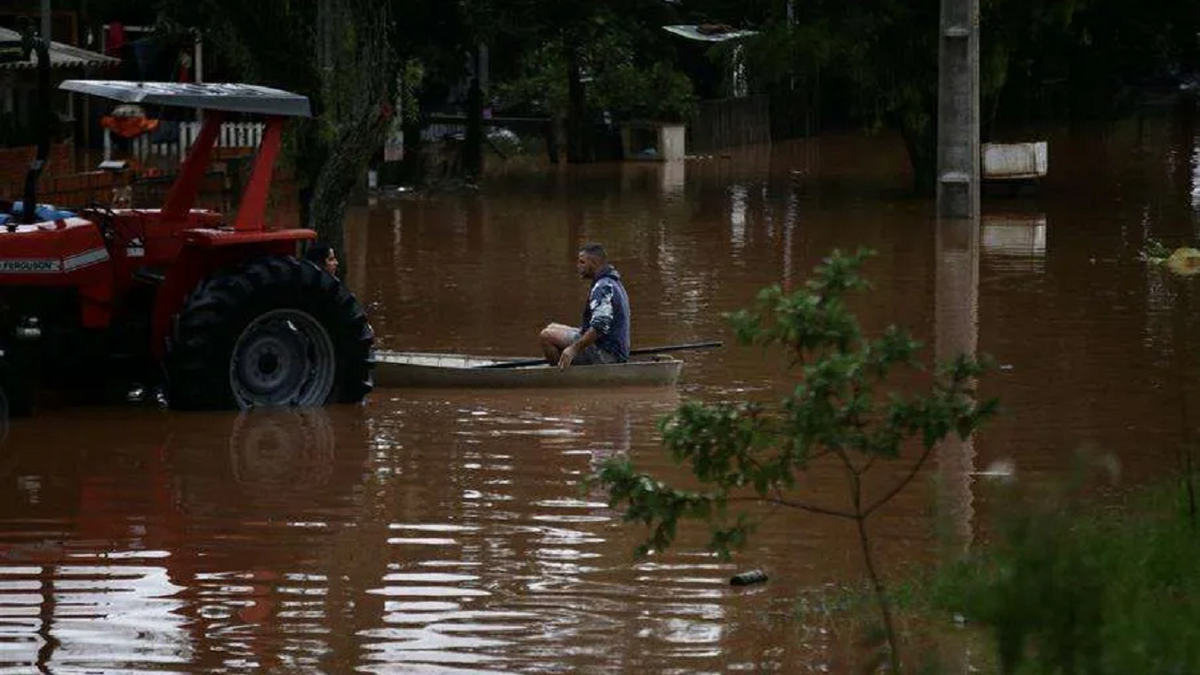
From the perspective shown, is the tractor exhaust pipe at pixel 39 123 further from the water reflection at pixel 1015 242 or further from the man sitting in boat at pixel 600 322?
the water reflection at pixel 1015 242

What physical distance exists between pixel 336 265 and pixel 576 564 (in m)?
8.24

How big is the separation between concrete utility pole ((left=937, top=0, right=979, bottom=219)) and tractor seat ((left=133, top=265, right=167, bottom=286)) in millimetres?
16732

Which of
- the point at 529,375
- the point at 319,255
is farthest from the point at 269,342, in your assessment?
the point at 319,255

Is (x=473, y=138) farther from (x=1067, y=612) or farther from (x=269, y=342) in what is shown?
(x=1067, y=612)

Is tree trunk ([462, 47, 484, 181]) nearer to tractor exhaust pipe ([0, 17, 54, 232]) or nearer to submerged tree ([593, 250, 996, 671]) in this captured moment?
tractor exhaust pipe ([0, 17, 54, 232])

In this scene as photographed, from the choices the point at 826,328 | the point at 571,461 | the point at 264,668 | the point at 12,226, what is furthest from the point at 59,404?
the point at 826,328

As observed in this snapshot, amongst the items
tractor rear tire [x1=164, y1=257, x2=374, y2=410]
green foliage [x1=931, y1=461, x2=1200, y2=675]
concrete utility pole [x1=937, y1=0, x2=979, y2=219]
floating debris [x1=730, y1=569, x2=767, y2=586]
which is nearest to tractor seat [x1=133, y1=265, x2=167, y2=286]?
tractor rear tire [x1=164, y1=257, x2=374, y2=410]

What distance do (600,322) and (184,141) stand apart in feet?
72.9

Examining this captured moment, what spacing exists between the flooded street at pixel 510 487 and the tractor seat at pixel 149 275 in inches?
31.9

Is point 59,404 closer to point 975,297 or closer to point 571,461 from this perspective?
point 571,461

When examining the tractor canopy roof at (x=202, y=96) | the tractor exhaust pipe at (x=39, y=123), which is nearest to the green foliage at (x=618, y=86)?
the tractor canopy roof at (x=202, y=96)

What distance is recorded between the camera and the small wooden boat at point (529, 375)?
632 inches

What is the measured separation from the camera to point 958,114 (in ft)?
102

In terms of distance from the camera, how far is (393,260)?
26.2m
